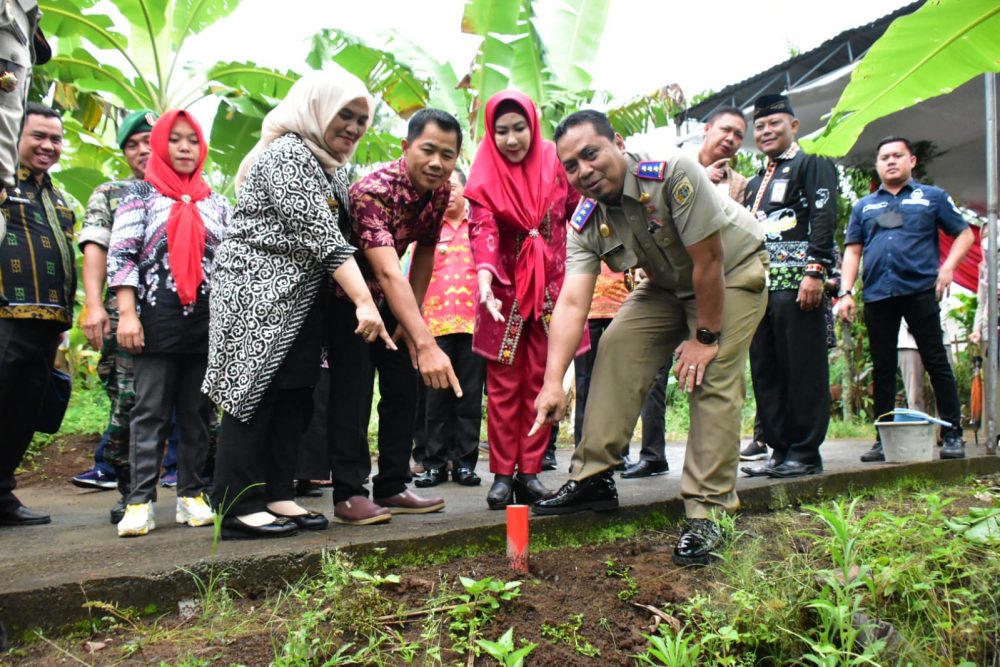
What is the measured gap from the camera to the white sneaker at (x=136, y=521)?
9.85ft

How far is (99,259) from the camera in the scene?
3.54 metres

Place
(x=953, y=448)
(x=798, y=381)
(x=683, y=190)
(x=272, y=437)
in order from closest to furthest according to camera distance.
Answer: (x=683, y=190) < (x=272, y=437) < (x=798, y=381) < (x=953, y=448)

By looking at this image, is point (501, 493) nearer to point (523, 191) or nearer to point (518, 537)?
point (518, 537)

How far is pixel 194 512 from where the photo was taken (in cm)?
323

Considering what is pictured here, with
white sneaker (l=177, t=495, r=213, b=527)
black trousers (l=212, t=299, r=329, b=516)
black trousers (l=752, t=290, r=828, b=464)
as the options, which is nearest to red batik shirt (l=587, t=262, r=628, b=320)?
black trousers (l=752, t=290, r=828, b=464)

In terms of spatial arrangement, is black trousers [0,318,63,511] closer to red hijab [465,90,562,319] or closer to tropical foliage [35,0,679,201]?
red hijab [465,90,562,319]

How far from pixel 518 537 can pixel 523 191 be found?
4.96ft

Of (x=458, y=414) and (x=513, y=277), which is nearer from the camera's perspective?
(x=513, y=277)

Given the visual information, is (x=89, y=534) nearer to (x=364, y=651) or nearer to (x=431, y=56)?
(x=364, y=651)

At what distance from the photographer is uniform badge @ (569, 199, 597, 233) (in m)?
3.14

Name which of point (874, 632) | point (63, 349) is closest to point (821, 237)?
point (874, 632)

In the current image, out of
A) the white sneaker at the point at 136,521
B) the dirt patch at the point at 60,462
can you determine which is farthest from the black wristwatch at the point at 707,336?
the dirt patch at the point at 60,462

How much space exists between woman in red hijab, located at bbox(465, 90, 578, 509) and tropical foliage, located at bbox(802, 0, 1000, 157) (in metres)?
1.19

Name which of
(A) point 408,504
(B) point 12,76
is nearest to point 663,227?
(A) point 408,504
